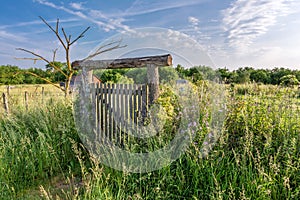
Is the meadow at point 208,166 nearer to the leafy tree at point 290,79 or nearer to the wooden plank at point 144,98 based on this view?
the leafy tree at point 290,79

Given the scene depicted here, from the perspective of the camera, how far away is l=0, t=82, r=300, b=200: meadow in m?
3.02

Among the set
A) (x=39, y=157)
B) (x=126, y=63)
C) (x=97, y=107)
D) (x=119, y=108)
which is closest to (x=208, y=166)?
(x=119, y=108)

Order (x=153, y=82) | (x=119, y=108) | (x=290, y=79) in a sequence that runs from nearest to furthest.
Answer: (x=290, y=79), (x=153, y=82), (x=119, y=108)

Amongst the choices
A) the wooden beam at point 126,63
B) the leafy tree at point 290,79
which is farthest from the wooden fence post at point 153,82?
the leafy tree at point 290,79

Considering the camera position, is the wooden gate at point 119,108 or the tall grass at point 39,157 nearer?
the tall grass at point 39,157

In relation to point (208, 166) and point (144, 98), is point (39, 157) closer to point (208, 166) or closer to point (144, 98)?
point (144, 98)

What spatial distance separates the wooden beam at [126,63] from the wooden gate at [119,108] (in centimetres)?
52

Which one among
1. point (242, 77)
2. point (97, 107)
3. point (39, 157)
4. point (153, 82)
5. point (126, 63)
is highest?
point (242, 77)

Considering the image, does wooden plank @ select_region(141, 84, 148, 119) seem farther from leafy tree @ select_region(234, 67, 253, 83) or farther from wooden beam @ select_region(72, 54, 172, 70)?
leafy tree @ select_region(234, 67, 253, 83)

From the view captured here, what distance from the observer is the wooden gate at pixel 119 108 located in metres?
5.00

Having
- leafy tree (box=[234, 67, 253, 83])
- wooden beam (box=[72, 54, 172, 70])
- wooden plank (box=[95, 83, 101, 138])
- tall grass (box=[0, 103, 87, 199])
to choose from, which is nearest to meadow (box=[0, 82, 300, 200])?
tall grass (box=[0, 103, 87, 199])

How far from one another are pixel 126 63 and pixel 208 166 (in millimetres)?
3098

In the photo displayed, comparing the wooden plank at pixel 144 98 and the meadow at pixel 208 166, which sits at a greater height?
the wooden plank at pixel 144 98

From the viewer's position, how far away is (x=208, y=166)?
3.37 meters
